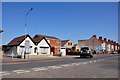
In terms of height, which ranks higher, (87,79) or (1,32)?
(1,32)

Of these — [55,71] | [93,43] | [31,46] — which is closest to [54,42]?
[31,46]

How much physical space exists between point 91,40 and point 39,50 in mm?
66346

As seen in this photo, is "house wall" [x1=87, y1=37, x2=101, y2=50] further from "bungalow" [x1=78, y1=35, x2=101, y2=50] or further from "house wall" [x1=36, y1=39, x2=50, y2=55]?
"house wall" [x1=36, y1=39, x2=50, y2=55]

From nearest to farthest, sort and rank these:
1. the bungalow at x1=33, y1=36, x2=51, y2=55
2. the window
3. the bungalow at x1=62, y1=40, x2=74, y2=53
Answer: the bungalow at x1=33, y1=36, x2=51, y2=55, the window, the bungalow at x1=62, y1=40, x2=74, y2=53

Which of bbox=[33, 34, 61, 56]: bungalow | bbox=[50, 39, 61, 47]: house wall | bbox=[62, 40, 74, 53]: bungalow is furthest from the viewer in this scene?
bbox=[62, 40, 74, 53]: bungalow

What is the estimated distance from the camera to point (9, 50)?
66.1 meters

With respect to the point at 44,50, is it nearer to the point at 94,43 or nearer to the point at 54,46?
the point at 54,46

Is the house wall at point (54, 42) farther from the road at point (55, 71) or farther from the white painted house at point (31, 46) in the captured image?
the road at point (55, 71)

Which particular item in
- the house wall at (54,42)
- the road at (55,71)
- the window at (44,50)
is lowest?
the road at (55,71)

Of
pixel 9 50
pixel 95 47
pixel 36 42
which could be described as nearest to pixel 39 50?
pixel 36 42

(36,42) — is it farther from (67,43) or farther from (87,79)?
(87,79)

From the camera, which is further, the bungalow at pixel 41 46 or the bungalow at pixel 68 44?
the bungalow at pixel 68 44

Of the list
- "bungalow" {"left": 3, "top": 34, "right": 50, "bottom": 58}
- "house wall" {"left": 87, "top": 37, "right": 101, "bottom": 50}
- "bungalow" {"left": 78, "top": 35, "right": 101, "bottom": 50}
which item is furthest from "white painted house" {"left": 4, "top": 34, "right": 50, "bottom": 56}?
"house wall" {"left": 87, "top": 37, "right": 101, "bottom": 50}

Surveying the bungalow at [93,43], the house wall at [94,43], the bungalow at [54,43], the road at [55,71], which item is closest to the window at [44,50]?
the bungalow at [54,43]
